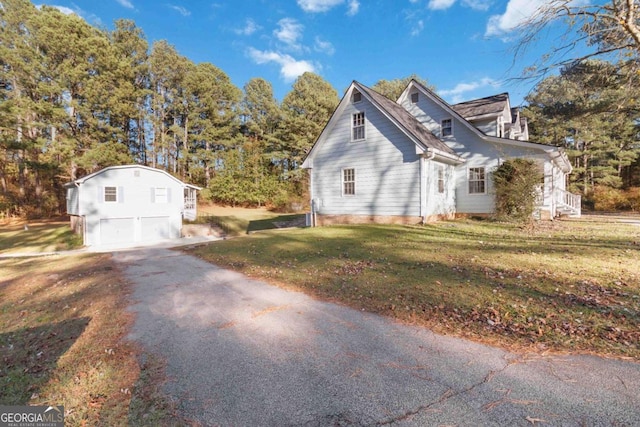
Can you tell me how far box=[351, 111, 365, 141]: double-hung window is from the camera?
1520 centimetres

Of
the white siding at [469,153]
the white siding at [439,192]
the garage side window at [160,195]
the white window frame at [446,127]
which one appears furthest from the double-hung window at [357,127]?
the garage side window at [160,195]

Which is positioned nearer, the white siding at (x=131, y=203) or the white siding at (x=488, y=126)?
the white siding at (x=488, y=126)

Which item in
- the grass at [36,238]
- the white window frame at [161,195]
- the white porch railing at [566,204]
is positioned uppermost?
the white window frame at [161,195]

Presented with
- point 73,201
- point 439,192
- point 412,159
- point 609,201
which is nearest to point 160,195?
point 73,201

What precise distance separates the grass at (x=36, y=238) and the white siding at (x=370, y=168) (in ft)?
57.8

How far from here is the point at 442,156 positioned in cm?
1415

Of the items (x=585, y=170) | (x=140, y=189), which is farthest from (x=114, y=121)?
(x=585, y=170)

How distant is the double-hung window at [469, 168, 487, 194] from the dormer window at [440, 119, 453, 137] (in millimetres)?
2536

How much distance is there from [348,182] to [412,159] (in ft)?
12.0

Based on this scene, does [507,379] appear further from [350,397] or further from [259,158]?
[259,158]

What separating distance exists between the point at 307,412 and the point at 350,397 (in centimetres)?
39

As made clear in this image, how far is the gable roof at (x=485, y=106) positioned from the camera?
16.5 metres

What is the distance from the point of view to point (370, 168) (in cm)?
1498

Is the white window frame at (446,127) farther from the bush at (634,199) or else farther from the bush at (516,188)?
the bush at (634,199)
